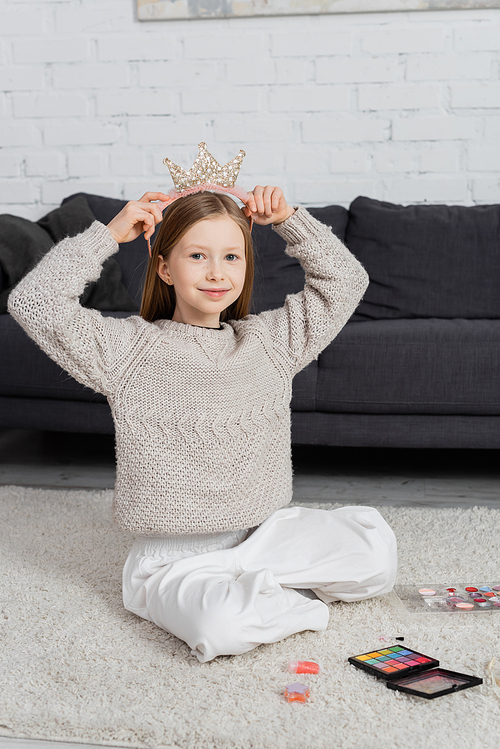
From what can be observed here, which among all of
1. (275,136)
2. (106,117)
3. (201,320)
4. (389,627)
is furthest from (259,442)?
(106,117)

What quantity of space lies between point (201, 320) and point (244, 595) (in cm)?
47

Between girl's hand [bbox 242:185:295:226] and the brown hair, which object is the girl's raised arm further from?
girl's hand [bbox 242:185:295:226]

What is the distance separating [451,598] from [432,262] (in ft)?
4.07

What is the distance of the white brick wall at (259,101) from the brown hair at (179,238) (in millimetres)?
1384

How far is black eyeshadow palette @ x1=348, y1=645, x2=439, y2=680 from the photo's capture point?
97 centimetres

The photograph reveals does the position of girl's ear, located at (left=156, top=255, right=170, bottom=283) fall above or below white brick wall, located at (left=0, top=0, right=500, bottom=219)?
below

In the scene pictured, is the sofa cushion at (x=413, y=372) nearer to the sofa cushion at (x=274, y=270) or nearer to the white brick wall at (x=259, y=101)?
the sofa cushion at (x=274, y=270)

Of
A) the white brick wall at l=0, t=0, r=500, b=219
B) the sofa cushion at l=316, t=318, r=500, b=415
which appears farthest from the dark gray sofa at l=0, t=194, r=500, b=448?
the white brick wall at l=0, t=0, r=500, b=219

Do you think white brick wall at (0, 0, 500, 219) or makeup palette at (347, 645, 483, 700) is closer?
makeup palette at (347, 645, 483, 700)

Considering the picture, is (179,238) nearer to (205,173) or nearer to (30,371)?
(205,173)

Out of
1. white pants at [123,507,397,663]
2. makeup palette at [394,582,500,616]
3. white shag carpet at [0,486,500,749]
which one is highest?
white pants at [123,507,397,663]

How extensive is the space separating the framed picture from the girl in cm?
156

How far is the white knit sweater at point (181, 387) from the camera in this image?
3.72 feet

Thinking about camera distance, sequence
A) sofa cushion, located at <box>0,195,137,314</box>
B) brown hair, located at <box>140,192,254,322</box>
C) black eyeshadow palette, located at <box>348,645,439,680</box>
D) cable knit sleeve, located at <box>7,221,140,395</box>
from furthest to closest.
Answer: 1. sofa cushion, located at <box>0,195,137,314</box>
2. brown hair, located at <box>140,192,254,322</box>
3. cable knit sleeve, located at <box>7,221,140,395</box>
4. black eyeshadow palette, located at <box>348,645,439,680</box>
